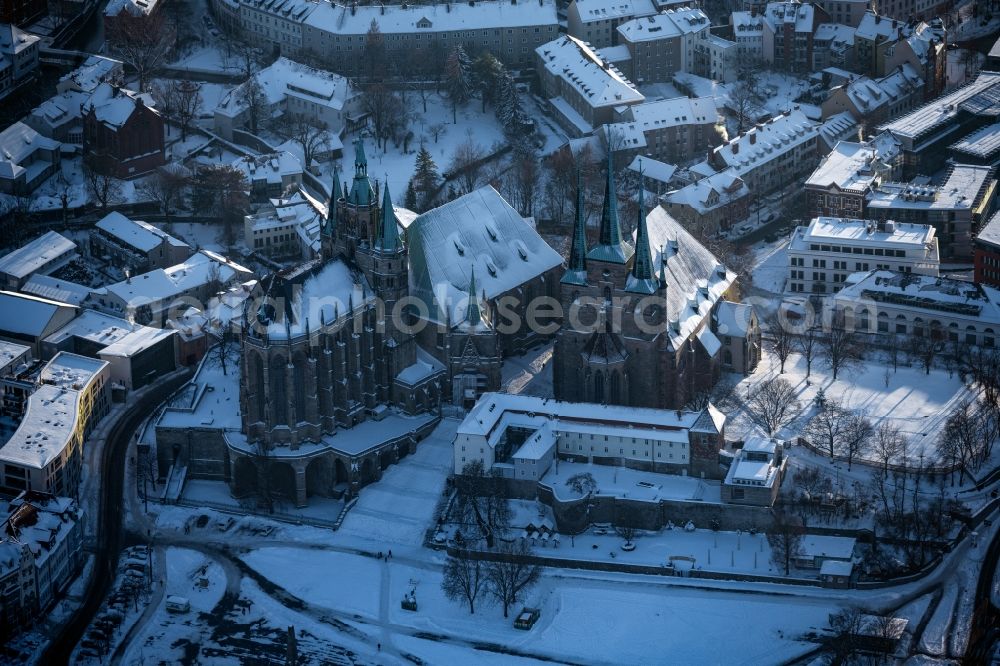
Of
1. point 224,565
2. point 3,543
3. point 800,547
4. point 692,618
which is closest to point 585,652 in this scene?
point 692,618

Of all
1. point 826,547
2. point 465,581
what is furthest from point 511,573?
point 826,547

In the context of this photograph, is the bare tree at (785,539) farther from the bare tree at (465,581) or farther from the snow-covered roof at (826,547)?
the bare tree at (465,581)

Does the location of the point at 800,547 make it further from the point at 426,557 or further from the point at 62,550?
the point at 62,550

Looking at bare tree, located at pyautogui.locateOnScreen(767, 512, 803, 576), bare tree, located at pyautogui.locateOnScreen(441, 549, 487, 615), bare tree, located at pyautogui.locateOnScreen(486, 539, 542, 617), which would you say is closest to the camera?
bare tree, located at pyautogui.locateOnScreen(486, 539, 542, 617)

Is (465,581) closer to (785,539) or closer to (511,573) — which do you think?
(511,573)

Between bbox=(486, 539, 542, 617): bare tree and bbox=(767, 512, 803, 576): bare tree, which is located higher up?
bbox=(767, 512, 803, 576): bare tree

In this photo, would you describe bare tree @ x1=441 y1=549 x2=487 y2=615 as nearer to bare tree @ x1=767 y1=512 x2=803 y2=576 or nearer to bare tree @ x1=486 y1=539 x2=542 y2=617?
bare tree @ x1=486 y1=539 x2=542 y2=617

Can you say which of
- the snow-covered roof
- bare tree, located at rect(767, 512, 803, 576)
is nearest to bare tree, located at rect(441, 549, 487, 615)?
bare tree, located at rect(767, 512, 803, 576)
